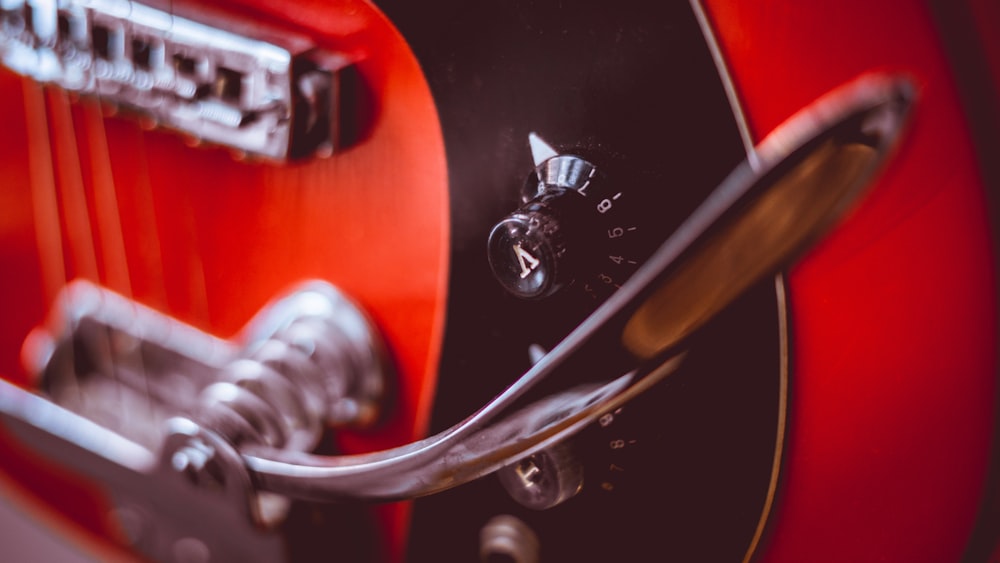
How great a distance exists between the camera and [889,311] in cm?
25

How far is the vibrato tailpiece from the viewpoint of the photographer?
0.22 metres

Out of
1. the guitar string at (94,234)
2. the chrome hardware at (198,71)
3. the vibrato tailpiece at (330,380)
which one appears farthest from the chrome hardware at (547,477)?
the guitar string at (94,234)

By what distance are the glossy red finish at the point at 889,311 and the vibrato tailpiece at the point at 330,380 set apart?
0.04 feet

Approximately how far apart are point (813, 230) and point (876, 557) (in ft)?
0.45

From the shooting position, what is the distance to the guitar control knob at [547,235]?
0.27 m

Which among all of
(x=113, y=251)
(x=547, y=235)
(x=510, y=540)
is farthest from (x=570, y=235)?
(x=113, y=251)

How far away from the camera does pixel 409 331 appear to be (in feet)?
1.19

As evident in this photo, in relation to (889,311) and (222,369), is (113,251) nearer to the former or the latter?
→ (222,369)

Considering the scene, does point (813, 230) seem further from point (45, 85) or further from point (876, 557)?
point (45, 85)

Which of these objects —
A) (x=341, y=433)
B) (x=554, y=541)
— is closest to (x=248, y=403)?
(x=341, y=433)

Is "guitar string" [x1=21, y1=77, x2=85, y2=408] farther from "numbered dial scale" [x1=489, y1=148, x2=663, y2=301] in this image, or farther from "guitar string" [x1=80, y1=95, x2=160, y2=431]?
"numbered dial scale" [x1=489, y1=148, x2=663, y2=301]

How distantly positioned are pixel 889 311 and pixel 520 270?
0.39ft

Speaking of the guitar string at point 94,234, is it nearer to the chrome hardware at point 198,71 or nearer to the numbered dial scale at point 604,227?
the chrome hardware at point 198,71

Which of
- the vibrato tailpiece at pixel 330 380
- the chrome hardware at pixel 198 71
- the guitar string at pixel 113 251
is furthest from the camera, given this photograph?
the guitar string at pixel 113 251
